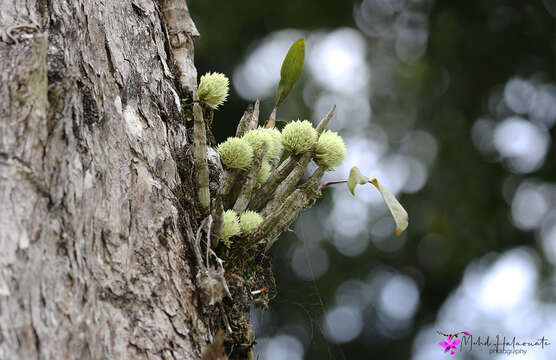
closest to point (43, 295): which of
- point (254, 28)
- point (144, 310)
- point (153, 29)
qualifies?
point (144, 310)

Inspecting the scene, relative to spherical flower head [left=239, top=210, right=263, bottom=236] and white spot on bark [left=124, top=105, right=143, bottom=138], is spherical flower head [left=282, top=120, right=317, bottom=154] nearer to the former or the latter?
spherical flower head [left=239, top=210, right=263, bottom=236]

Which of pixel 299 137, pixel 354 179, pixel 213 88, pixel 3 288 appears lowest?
pixel 3 288

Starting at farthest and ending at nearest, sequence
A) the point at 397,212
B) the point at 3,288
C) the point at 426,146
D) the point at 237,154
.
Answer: the point at 426,146 → the point at 237,154 → the point at 397,212 → the point at 3,288

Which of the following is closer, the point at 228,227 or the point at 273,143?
the point at 228,227

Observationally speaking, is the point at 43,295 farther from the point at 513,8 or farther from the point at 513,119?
the point at 513,8

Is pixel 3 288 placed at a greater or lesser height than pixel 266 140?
lesser

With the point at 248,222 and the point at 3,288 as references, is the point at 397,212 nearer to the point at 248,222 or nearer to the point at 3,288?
the point at 248,222

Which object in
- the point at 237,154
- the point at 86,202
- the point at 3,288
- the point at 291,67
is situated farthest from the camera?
the point at 291,67

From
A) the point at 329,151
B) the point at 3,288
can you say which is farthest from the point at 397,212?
the point at 3,288
